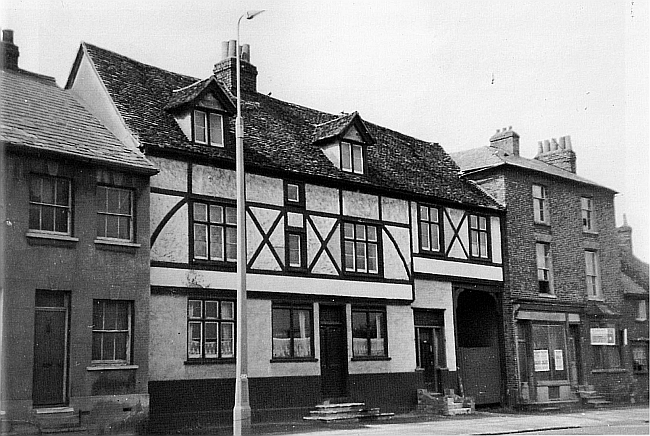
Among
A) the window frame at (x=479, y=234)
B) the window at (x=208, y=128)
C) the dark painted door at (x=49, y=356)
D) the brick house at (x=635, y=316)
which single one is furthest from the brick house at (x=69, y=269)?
the brick house at (x=635, y=316)

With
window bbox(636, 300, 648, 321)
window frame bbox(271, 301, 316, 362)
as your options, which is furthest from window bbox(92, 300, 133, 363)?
window bbox(636, 300, 648, 321)

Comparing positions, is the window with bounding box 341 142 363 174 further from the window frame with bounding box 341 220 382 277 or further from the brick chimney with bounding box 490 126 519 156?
the brick chimney with bounding box 490 126 519 156

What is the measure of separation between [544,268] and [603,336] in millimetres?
4432

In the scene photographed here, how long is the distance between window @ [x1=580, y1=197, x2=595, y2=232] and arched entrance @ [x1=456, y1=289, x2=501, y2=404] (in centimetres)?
615

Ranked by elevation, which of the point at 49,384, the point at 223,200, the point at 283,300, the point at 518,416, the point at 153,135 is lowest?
the point at 518,416

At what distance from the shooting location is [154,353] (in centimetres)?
2092

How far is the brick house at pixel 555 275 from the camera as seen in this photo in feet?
106

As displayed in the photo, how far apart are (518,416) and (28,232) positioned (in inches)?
709

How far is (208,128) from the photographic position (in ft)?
77.4

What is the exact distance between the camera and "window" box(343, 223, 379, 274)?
26625 millimetres

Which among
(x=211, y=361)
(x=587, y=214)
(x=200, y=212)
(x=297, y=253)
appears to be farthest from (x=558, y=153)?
(x=211, y=361)

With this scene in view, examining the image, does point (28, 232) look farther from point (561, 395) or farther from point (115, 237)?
point (561, 395)

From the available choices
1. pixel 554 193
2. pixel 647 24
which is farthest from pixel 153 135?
pixel 554 193

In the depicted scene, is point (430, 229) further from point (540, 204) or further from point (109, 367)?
point (109, 367)
